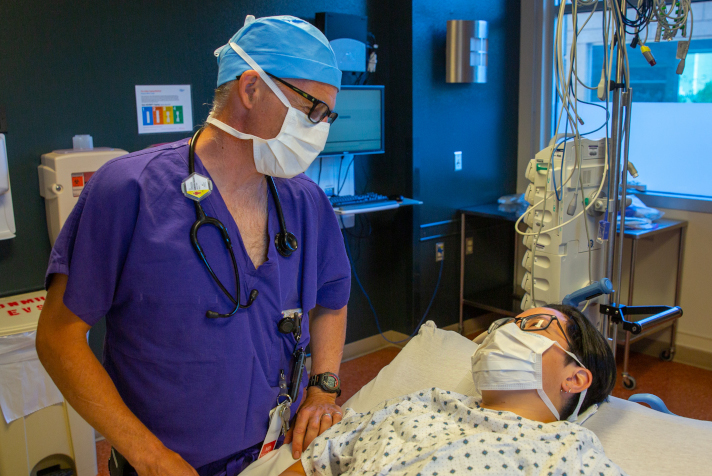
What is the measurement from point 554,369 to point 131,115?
2.11 m

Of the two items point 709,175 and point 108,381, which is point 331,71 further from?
point 709,175

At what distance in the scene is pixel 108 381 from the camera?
3.60 feet

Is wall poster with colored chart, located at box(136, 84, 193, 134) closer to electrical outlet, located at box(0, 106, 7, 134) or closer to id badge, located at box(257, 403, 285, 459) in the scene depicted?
electrical outlet, located at box(0, 106, 7, 134)

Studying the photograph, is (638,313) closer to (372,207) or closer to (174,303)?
(174,303)

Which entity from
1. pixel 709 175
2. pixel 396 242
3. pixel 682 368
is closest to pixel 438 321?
pixel 396 242

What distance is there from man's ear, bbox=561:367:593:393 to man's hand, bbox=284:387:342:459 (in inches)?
22.2

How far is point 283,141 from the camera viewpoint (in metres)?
1.25

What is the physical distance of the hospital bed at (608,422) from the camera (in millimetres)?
1433

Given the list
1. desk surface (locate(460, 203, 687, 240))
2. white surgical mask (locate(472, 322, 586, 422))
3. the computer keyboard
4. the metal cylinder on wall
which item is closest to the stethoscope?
white surgical mask (locate(472, 322, 586, 422))

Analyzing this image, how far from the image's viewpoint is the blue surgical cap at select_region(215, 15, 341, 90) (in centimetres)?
121

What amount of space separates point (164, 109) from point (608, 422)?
2225mm

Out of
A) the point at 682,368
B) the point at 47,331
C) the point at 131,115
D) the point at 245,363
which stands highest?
the point at 131,115

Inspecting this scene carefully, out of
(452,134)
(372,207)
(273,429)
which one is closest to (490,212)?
(452,134)

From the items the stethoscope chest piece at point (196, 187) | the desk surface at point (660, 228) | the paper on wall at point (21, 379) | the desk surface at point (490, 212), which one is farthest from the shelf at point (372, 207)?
the stethoscope chest piece at point (196, 187)
